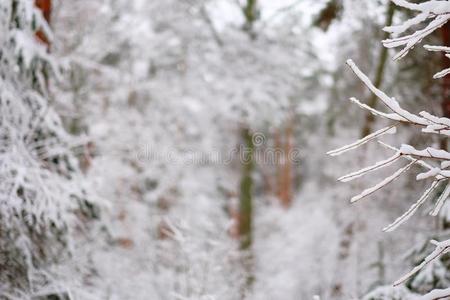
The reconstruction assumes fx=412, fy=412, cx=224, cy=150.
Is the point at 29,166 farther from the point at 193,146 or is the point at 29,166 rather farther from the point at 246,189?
the point at 193,146

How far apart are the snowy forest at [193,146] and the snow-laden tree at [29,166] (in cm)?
2

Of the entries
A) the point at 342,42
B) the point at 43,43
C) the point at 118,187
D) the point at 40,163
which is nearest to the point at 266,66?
the point at 342,42

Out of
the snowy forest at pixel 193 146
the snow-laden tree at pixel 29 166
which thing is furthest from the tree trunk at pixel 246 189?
the snow-laden tree at pixel 29 166

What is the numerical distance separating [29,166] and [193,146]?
344 inches

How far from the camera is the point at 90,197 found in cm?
515

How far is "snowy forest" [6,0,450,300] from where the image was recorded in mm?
4859

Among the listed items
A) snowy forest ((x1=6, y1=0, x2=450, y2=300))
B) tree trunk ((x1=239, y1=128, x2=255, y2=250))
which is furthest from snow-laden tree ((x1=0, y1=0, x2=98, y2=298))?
tree trunk ((x1=239, y1=128, x2=255, y2=250))

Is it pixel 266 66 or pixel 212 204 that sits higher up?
pixel 266 66

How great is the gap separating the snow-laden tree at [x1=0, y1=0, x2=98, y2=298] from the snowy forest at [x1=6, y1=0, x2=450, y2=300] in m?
0.02

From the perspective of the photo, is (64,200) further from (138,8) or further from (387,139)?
(387,139)

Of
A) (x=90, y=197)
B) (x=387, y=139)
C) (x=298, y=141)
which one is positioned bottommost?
(x=298, y=141)

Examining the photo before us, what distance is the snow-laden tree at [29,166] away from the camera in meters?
4.56

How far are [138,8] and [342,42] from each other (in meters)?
5.53

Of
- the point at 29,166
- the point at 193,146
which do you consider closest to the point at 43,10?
the point at 29,166
